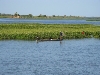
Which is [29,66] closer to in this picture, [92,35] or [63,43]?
[63,43]

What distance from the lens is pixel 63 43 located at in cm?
4275

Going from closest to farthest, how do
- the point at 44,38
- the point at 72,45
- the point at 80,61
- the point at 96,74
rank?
1. the point at 96,74
2. the point at 80,61
3. the point at 72,45
4. the point at 44,38

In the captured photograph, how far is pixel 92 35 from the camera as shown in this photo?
53.4 m

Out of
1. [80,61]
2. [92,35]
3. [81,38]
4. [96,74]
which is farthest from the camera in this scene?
[92,35]

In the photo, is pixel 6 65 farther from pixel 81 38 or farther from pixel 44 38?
pixel 81 38

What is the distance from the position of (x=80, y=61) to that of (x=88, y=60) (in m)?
1.02

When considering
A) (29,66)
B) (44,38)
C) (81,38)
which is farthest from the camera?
(81,38)

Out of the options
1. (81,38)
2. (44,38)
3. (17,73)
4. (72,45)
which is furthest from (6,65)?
(81,38)

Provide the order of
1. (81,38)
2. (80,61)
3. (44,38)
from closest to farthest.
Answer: (80,61) < (44,38) < (81,38)

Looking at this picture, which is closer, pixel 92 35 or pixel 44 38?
pixel 44 38

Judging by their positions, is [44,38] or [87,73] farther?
[44,38]

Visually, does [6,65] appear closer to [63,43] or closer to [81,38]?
[63,43]

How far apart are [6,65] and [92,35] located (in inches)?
1190

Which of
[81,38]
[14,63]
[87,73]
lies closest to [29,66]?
[14,63]
